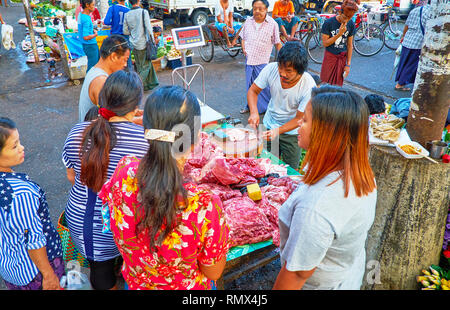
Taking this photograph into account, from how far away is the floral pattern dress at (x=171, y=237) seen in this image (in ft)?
4.37

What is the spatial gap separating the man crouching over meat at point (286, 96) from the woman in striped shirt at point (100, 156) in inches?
60.5

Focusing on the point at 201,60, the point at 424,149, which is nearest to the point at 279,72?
the point at 424,149

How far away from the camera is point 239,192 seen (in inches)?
105

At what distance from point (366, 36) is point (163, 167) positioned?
10.2m

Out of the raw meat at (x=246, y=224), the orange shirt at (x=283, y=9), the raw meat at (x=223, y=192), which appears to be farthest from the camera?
the orange shirt at (x=283, y=9)

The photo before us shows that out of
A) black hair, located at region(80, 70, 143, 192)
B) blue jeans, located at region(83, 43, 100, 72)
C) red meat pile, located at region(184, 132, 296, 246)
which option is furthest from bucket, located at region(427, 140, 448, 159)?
blue jeans, located at region(83, 43, 100, 72)

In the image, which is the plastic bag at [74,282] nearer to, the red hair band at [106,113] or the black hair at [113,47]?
the red hair band at [106,113]

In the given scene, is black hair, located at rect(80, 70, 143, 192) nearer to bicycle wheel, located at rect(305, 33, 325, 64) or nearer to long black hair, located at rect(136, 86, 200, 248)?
long black hair, located at rect(136, 86, 200, 248)

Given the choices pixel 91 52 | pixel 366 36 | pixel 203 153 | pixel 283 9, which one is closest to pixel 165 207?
pixel 203 153

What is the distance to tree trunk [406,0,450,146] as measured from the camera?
7.22 ft

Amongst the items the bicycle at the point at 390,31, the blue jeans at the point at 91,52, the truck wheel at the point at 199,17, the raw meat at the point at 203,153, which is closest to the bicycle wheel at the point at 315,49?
the bicycle at the point at 390,31

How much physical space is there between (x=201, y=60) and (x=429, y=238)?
25.6 feet

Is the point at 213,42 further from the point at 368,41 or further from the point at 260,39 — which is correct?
the point at 368,41

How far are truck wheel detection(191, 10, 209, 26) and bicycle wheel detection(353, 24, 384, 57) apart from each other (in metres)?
5.25
